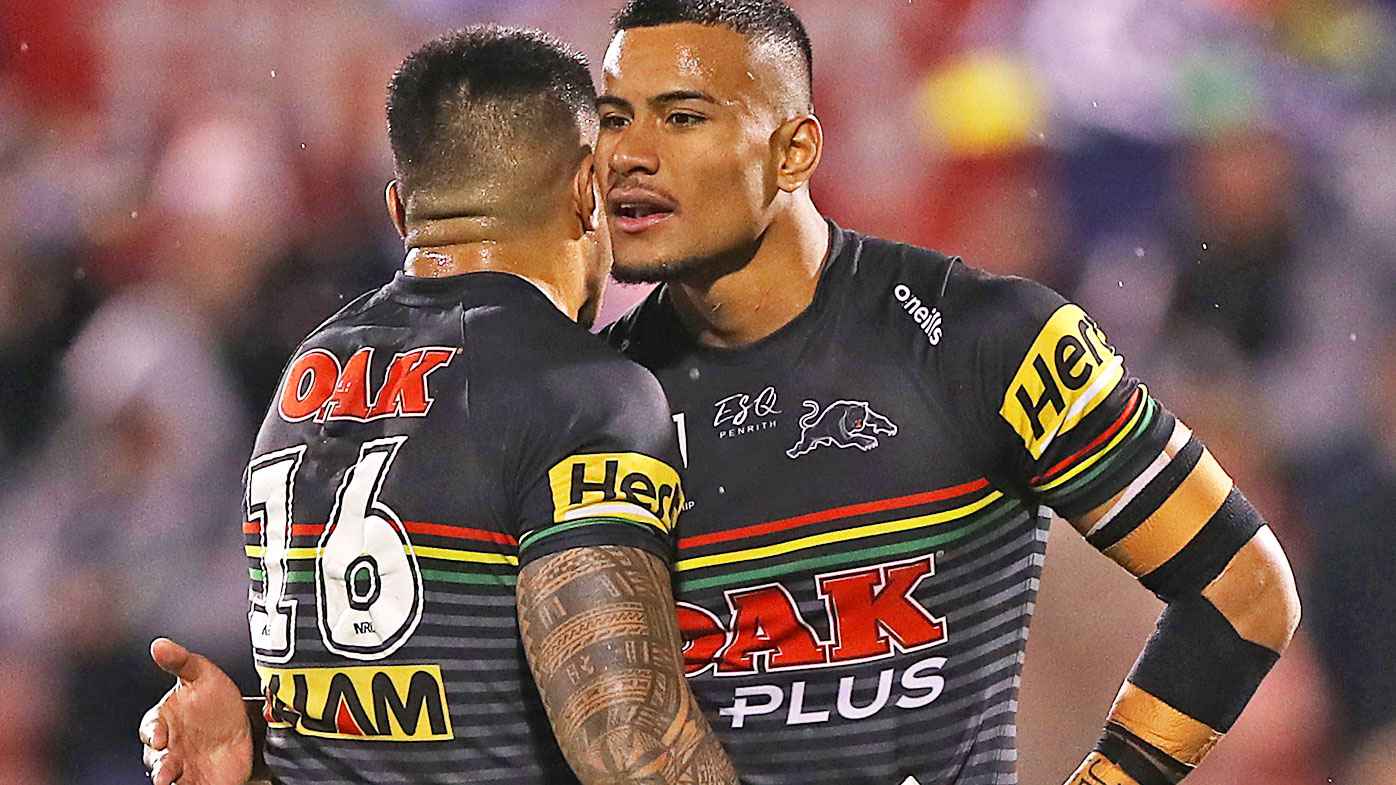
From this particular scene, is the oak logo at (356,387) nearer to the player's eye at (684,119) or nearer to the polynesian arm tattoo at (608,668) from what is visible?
the polynesian arm tattoo at (608,668)

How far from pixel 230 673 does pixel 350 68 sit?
2.03m

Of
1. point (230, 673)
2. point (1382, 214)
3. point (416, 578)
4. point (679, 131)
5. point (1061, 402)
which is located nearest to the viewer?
point (416, 578)

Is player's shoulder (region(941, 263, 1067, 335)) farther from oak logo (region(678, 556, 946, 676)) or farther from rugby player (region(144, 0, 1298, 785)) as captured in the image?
oak logo (region(678, 556, 946, 676))

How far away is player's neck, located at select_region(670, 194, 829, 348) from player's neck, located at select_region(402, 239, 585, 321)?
395 mm

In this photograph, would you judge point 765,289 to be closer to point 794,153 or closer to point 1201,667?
point 794,153

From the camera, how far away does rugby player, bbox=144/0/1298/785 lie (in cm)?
252

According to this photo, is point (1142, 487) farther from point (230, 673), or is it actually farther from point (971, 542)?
point (230, 673)

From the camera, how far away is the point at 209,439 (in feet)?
14.9

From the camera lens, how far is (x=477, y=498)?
2.12 m

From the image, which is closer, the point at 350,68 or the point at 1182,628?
the point at 1182,628

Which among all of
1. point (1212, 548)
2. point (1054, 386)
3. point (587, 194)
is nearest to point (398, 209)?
point (587, 194)

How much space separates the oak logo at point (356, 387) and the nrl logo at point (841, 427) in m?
0.67

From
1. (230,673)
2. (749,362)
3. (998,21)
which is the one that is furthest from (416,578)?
(998,21)

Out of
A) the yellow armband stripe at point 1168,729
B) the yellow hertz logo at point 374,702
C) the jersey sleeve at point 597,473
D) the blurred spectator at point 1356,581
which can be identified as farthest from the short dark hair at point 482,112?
the blurred spectator at point 1356,581
